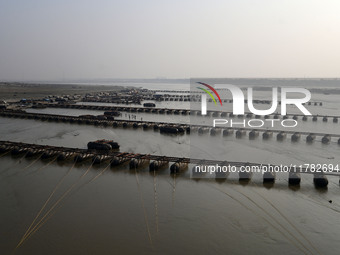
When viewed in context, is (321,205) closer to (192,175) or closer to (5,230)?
(192,175)

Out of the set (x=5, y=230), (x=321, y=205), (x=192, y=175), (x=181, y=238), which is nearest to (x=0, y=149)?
(x=5, y=230)

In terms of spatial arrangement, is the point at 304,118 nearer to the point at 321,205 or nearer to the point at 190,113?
→ the point at 190,113

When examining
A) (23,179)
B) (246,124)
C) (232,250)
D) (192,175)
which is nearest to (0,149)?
(23,179)

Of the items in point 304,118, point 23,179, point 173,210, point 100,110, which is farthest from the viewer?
point 100,110

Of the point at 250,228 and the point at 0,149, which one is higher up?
the point at 0,149

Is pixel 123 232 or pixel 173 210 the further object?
pixel 173 210

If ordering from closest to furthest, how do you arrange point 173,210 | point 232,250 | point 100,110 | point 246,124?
point 232,250 → point 173,210 → point 246,124 → point 100,110
